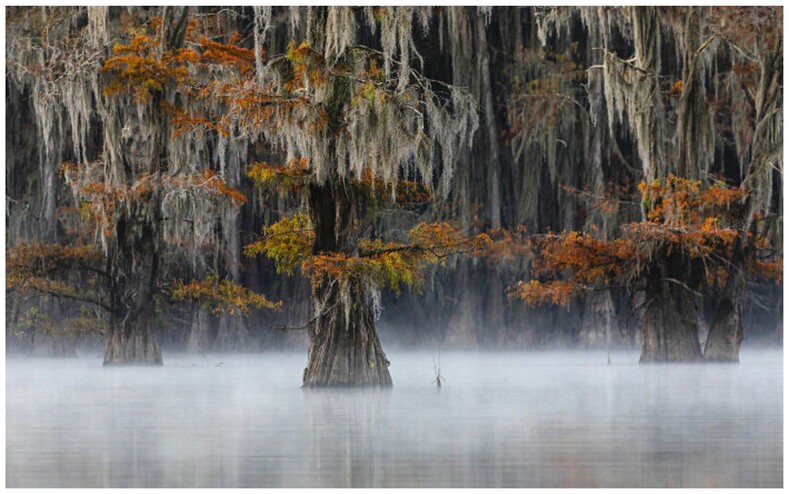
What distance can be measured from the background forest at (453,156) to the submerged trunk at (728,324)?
13 cm

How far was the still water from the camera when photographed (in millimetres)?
9328

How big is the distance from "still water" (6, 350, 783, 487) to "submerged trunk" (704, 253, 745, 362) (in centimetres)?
40

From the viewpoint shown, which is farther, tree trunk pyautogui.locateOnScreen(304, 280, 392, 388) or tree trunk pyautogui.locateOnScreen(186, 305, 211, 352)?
tree trunk pyautogui.locateOnScreen(186, 305, 211, 352)

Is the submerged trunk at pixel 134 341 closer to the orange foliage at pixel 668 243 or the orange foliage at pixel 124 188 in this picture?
the orange foliage at pixel 124 188

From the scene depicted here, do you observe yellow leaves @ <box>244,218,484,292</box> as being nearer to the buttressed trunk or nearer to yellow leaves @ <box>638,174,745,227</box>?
yellow leaves @ <box>638,174,745,227</box>

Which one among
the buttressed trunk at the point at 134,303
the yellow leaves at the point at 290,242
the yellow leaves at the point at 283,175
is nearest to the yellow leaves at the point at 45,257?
the buttressed trunk at the point at 134,303

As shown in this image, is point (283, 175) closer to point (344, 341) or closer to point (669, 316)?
point (344, 341)

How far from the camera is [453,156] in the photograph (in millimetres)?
23141

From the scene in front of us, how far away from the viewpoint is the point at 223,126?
626 inches

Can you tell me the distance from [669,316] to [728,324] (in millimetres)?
850

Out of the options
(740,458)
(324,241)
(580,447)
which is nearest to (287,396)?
(324,241)

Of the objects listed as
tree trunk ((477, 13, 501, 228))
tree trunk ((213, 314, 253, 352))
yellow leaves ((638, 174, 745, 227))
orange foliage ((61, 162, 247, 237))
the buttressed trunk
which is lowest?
tree trunk ((213, 314, 253, 352))

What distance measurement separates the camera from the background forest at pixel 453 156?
19234 millimetres

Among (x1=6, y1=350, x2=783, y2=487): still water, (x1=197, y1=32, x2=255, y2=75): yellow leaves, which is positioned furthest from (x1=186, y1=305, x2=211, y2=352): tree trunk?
(x1=197, y1=32, x2=255, y2=75): yellow leaves
